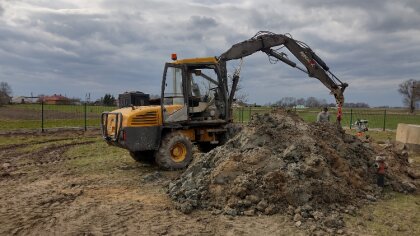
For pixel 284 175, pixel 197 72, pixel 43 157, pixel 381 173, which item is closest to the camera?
pixel 284 175

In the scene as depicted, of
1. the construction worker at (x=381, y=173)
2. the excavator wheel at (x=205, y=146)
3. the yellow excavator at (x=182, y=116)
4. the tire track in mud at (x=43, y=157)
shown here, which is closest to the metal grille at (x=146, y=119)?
the yellow excavator at (x=182, y=116)

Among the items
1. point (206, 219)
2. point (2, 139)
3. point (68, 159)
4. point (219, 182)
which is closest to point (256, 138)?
point (219, 182)

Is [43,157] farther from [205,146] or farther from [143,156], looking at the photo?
[205,146]

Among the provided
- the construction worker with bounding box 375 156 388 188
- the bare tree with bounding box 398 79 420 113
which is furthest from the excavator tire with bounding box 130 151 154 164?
the bare tree with bounding box 398 79 420 113

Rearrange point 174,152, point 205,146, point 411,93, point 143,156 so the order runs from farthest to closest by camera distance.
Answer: point 411,93 → point 205,146 → point 143,156 → point 174,152

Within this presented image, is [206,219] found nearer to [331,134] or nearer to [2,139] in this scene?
[331,134]

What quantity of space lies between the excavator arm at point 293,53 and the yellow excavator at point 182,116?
3 cm

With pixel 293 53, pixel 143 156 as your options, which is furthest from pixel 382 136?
pixel 143 156

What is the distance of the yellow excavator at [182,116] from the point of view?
10203 millimetres

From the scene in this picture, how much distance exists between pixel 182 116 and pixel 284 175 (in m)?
4.21

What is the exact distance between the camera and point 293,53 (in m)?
12.8

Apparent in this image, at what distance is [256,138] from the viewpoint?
28.0 ft

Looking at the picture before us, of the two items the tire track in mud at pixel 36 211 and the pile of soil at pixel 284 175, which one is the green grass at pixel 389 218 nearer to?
the pile of soil at pixel 284 175

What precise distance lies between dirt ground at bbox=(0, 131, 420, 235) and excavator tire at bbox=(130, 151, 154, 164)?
0.19 metres
